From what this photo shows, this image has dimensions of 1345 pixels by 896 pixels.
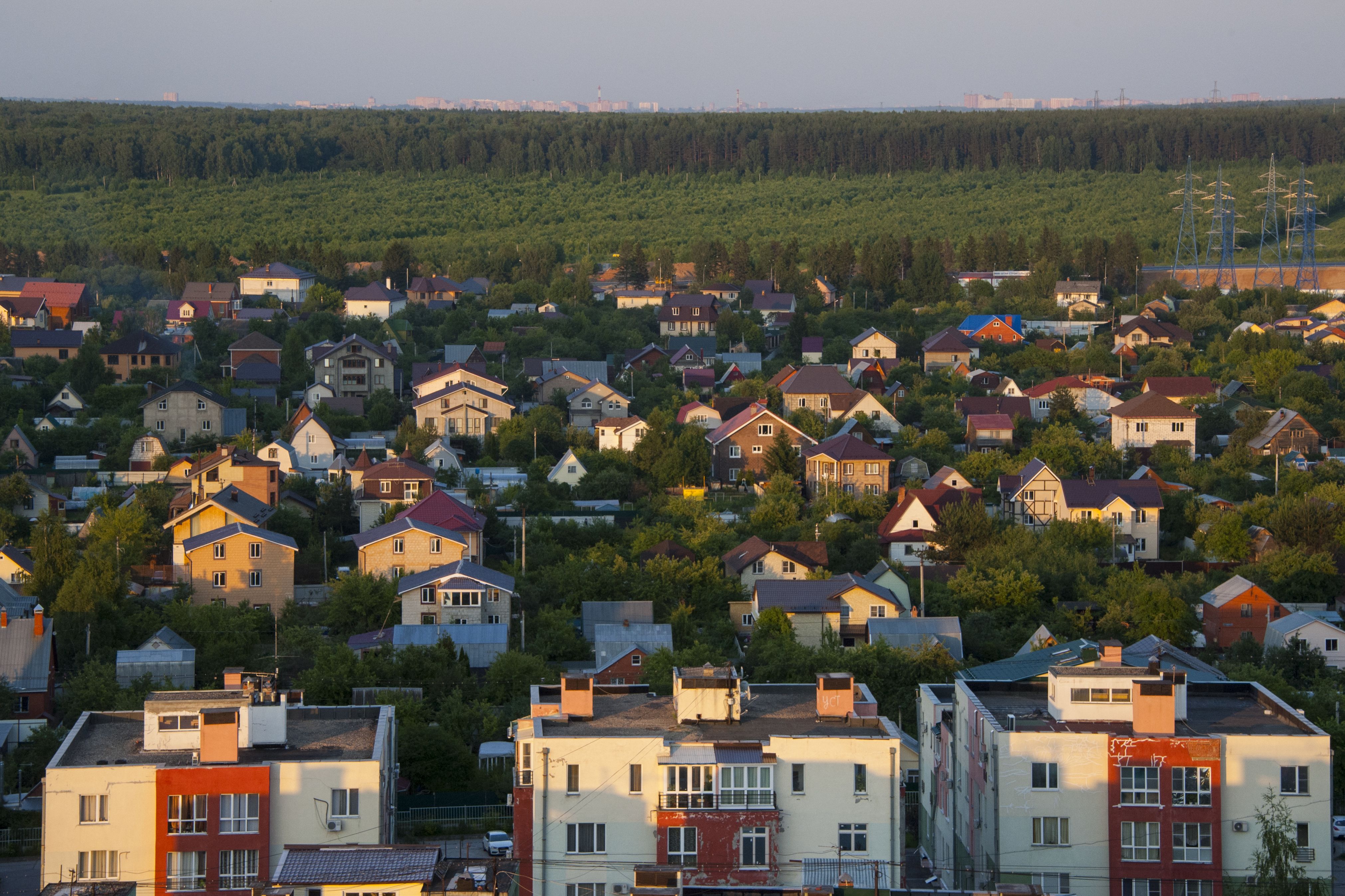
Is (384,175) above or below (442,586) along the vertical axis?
above

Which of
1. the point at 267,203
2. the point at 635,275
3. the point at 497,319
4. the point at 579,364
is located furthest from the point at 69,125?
the point at 579,364

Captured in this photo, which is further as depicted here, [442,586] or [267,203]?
[267,203]

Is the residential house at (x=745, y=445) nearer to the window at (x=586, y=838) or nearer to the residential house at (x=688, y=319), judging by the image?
the residential house at (x=688, y=319)

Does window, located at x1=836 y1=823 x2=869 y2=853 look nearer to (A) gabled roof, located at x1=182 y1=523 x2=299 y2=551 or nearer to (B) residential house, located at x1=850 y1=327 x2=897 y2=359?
(A) gabled roof, located at x1=182 y1=523 x2=299 y2=551

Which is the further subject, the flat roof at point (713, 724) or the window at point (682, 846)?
the flat roof at point (713, 724)

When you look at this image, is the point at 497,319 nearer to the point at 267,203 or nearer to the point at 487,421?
the point at 487,421

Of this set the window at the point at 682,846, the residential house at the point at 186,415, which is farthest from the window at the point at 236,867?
the residential house at the point at 186,415
